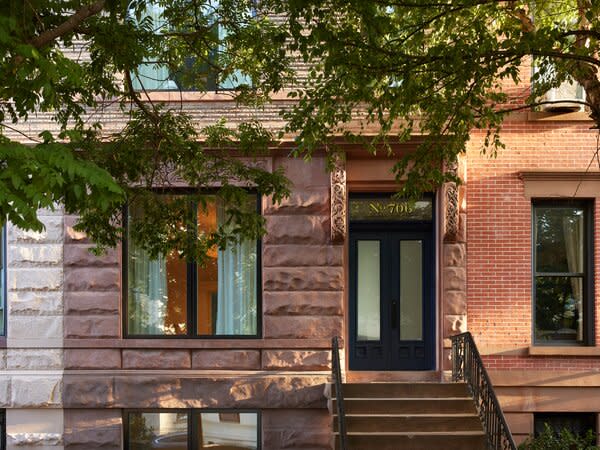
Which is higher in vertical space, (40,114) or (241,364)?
(40,114)

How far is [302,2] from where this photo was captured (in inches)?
320

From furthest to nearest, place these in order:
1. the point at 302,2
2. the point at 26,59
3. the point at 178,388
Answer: the point at 178,388 → the point at 302,2 → the point at 26,59

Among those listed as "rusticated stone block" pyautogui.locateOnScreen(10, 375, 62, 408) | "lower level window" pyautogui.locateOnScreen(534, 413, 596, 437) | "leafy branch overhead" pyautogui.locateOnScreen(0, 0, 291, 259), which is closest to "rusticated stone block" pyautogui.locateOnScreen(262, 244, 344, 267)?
"leafy branch overhead" pyautogui.locateOnScreen(0, 0, 291, 259)

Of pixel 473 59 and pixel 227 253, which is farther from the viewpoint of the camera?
pixel 227 253

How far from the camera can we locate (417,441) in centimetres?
1103

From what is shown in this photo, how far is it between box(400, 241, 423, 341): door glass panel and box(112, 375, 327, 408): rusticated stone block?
6.00ft

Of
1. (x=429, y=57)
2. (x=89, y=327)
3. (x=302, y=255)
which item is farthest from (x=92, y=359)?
(x=429, y=57)

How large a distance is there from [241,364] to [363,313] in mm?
2318

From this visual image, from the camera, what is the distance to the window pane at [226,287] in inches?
529

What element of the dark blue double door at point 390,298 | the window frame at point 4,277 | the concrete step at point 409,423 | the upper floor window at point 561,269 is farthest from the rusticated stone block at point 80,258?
the upper floor window at point 561,269

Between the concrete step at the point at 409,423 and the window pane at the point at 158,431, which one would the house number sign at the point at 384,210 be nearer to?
the concrete step at the point at 409,423

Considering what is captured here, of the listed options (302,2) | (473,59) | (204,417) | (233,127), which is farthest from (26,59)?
(204,417)

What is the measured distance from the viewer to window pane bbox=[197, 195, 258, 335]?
13438 mm

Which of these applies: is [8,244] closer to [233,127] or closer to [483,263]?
[233,127]
